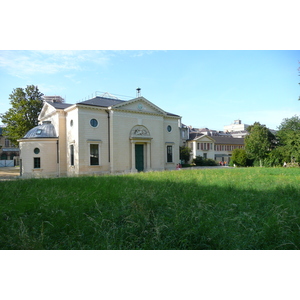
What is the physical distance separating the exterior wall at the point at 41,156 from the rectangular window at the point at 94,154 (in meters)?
3.44

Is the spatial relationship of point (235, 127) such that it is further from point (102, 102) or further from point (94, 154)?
point (94, 154)

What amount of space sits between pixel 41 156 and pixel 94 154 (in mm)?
4767

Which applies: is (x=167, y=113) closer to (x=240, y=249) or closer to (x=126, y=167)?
(x=126, y=167)

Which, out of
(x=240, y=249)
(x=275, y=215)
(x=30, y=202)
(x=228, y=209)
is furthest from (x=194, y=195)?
(x=30, y=202)

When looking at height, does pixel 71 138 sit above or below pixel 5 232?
above

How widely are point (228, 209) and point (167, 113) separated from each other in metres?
19.9

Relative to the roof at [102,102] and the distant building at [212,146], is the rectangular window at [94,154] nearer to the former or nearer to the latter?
the roof at [102,102]

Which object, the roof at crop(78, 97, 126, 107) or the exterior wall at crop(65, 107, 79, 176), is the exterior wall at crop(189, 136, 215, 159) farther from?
the exterior wall at crop(65, 107, 79, 176)

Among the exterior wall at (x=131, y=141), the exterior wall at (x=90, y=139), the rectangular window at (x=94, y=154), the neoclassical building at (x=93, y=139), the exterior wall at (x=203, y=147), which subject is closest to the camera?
the exterior wall at (x=90, y=139)

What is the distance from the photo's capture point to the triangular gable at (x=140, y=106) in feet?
72.6

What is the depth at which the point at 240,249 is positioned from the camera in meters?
4.26

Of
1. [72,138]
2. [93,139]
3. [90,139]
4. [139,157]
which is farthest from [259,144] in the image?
[72,138]

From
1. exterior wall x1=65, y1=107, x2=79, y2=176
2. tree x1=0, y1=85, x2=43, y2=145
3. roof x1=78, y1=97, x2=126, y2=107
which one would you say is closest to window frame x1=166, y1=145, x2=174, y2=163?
roof x1=78, y1=97, x2=126, y2=107

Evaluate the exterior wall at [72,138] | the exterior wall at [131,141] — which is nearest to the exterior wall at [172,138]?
the exterior wall at [131,141]
